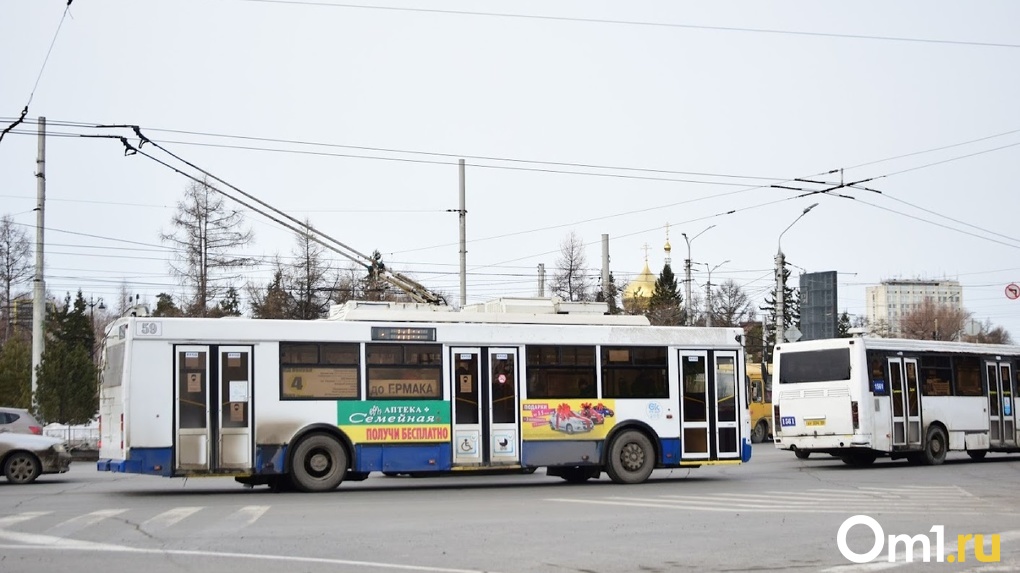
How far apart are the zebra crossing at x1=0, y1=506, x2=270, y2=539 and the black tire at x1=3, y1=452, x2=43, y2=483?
23.3 feet

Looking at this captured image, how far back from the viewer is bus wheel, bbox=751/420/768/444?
44.3 m

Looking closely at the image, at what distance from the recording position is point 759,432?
44.4 m

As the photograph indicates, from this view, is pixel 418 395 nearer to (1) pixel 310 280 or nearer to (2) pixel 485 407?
(2) pixel 485 407

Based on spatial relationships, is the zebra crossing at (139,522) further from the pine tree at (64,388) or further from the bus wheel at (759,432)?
the bus wheel at (759,432)

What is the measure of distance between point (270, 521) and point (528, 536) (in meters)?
3.34

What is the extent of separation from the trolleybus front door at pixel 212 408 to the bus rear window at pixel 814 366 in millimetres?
13733

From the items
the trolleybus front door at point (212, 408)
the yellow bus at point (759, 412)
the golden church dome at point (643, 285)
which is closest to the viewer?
the trolleybus front door at point (212, 408)

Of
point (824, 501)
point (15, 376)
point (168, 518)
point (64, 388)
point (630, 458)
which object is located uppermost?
point (15, 376)

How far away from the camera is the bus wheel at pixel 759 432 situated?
4428cm

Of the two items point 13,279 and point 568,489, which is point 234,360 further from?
point 13,279

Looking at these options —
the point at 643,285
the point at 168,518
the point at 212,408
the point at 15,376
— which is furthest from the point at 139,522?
the point at 643,285

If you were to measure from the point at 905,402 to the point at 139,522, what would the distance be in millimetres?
18911

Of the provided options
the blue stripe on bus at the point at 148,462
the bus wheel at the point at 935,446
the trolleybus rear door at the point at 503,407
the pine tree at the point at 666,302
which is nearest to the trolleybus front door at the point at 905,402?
the bus wheel at the point at 935,446

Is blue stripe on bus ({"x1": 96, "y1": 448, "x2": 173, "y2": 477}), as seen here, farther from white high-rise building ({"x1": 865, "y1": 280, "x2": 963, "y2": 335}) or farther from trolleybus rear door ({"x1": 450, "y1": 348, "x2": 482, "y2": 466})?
white high-rise building ({"x1": 865, "y1": 280, "x2": 963, "y2": 335})
